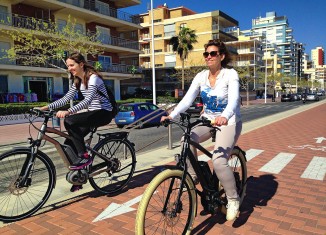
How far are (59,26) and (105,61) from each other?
24.0 feet

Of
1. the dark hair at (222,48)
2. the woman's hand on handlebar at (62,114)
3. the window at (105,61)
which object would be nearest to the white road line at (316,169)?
the dark hair at (222,48)

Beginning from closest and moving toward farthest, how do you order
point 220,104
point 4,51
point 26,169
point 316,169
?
1. point 220,104
2. point 26,169
3. point 316,169
4. point 4,51

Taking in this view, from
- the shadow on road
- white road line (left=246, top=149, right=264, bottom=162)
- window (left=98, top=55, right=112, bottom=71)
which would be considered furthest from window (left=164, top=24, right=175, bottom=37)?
the shadow on road

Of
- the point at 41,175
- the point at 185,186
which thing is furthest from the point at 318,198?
the point at 41,175

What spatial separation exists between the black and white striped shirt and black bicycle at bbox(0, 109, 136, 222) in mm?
344

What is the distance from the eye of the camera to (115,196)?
175 inches

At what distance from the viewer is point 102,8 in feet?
113

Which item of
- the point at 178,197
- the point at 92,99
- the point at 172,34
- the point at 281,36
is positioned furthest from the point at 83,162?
the point at 281,36

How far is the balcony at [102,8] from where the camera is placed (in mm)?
31294

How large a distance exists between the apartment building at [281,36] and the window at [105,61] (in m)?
127

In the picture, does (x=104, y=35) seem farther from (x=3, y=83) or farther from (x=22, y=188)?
(x=22, y=188)

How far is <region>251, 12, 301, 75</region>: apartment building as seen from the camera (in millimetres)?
149750

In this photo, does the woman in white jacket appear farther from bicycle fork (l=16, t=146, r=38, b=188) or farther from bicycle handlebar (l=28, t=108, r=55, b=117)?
bicycle fork (l=16, t=146, r=38, b=188)

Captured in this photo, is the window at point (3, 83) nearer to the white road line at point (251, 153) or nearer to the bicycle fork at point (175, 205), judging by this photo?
the white road line at point (251, 153)
